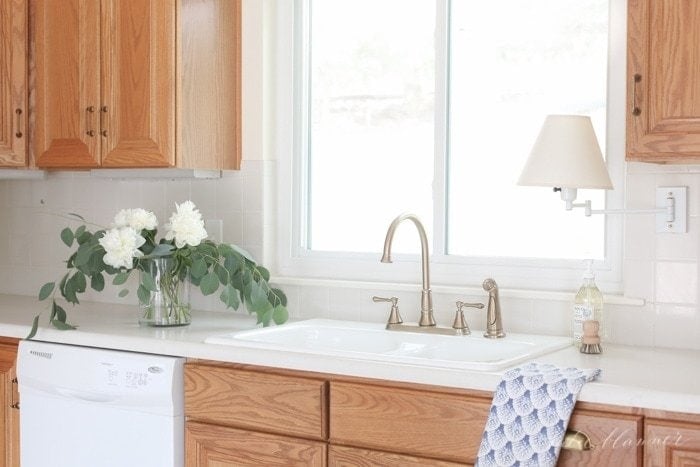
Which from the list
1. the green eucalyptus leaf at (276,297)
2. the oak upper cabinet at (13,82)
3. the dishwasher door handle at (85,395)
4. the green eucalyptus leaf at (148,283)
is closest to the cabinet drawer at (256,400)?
the dishwasher door handle at (85,395)

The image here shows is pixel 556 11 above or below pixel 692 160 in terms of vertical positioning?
above

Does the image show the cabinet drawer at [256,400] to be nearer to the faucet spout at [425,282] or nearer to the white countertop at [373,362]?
the white countertop at [373,362]

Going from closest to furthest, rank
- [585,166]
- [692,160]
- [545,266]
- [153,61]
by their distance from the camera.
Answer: [692,160] < [585,166] < [545,266] < [153,61]

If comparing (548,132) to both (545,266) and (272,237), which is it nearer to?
(545,266)

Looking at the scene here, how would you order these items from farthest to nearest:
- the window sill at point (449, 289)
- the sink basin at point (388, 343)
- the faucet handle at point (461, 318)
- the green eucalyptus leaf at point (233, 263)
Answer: the green eucalyptus leaf at point (233, 263) → the faucet handle at point (461, 318) → the window sill at point (449, 289) → the sink basin at point (388, 343)

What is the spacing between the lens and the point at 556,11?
282cm

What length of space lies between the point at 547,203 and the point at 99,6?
1504 millimetres

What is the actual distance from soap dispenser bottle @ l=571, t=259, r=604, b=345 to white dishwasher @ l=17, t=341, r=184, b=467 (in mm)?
1017

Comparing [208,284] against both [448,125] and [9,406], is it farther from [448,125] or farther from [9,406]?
[448,125]

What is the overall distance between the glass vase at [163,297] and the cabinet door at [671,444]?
146 centimetres

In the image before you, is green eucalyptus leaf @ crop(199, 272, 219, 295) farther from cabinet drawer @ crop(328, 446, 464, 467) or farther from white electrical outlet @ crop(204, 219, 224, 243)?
cabinet drawer @ crop(328, 446, 464, 467)

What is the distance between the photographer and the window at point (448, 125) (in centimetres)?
279

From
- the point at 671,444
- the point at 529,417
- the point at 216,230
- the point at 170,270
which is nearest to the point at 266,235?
the point at 216,230

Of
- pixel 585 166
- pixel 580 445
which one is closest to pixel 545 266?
pixel 585 166
